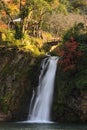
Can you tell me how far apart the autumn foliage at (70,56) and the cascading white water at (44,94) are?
7.38 feet

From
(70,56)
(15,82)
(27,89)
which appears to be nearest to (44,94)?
(27,89)

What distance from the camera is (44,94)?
157 ft

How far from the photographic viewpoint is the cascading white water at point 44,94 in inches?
1816

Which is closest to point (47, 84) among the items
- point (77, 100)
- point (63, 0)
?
point (77, 100)

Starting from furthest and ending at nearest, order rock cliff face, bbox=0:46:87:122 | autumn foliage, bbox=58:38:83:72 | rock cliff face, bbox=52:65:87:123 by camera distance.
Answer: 1. autumn foliage, bbox=58:38:83:72
2. rock cliff face, bbox=0:46:87:122
3. rock cliff face, bbox=52:65:87:123

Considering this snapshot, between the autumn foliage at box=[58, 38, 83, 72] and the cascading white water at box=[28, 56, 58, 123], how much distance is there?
2248 mm

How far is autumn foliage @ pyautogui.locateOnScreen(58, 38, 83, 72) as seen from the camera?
46341 millimetres

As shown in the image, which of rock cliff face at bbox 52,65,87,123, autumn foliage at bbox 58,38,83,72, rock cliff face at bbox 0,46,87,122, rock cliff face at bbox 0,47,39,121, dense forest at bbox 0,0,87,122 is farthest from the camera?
rock cliff face at bbox 0,47,39,121

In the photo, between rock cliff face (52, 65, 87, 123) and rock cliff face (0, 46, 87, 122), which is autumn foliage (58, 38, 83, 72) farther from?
rock cliff face (52, 65, 87, 123)

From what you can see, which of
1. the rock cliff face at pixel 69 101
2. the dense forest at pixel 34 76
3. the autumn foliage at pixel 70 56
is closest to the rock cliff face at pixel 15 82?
the dense forest at pixel 34 76

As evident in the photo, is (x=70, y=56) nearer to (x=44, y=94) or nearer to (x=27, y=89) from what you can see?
(x=44, y=94)

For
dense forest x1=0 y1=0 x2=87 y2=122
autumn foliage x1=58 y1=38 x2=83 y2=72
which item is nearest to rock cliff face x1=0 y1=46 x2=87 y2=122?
dense forest x1=0 y1=0 x2=87 y2=122

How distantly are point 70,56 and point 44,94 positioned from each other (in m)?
5.13

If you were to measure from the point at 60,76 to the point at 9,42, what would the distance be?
44.2ft
